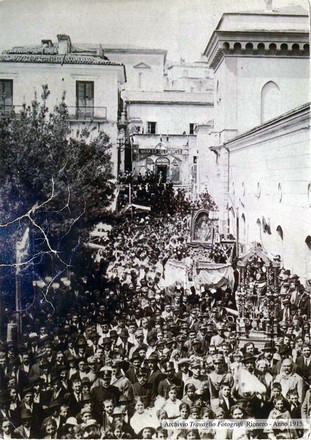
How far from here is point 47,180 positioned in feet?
16.8

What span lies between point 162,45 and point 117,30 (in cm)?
Answer: 38

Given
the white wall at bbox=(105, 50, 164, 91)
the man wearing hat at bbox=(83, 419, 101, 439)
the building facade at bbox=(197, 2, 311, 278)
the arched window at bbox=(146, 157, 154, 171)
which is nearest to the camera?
the man wearing hat at bbox=(83, 419, 101, 439)

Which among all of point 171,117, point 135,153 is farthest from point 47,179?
point 171,117

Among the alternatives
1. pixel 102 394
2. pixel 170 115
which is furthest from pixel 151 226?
pixel 102 394

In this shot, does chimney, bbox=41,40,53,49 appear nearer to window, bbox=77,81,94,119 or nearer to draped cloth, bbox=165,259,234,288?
window, bbox=77,81,94,119

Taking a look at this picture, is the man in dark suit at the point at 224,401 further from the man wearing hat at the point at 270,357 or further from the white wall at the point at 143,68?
the white wall at the point at 143,68

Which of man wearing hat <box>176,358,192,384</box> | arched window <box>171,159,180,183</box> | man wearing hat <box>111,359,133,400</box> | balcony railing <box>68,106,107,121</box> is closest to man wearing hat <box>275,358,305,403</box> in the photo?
man wearing hat <box>176,358,192,384</box>

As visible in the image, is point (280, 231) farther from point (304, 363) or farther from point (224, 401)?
point (224, 401)

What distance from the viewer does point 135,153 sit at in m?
5.25

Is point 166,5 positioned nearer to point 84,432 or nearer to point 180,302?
point 180,302

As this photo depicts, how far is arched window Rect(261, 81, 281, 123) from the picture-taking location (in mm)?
5188

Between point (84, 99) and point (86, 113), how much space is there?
115 millimetres

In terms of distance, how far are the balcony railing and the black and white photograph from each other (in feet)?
0.04

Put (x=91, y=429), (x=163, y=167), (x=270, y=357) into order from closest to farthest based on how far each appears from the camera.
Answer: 1. (x=91, y=429)
2. (x=270, y=357)
3. (x=163, y=167)
